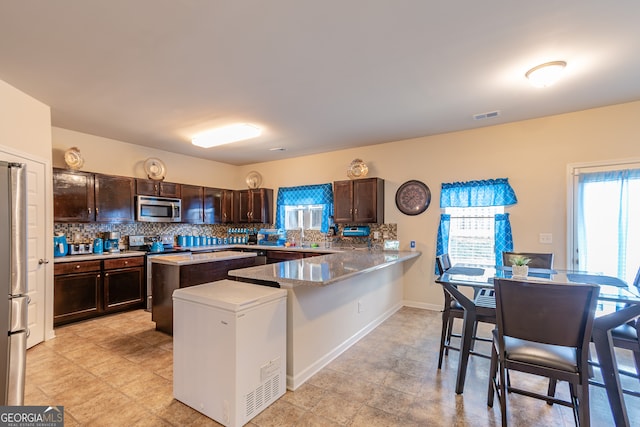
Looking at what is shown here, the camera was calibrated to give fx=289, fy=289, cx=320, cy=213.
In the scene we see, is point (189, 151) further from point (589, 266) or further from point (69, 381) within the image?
point (589, 266)

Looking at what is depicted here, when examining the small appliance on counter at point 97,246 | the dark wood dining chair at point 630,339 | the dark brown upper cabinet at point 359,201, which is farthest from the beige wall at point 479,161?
the dark wood dining chair at point 630,339

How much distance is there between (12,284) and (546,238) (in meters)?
5.02

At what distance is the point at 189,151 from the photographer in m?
5.46

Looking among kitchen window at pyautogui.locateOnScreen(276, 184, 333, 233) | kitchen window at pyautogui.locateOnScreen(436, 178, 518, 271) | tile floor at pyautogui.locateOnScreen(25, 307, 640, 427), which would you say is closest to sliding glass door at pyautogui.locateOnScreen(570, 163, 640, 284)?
kitchen window at pyautogui.locateOnScreen(436, 178, 518, 271)

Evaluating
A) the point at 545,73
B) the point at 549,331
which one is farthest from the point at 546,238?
the point at 549,331

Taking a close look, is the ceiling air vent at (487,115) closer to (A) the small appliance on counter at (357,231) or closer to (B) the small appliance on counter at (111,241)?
(A) the small appliance on counter at (357,231)

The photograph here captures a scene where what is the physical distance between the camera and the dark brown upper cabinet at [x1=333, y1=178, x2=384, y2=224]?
4754mm

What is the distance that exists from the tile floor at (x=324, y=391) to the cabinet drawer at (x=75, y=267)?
0.85m

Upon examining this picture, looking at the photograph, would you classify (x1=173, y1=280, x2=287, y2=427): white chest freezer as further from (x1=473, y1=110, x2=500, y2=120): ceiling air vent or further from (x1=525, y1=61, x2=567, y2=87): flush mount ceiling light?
(x1=473, y1=110, x2=500, y2=120): ceiling air vent

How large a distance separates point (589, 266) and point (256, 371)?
3962 millimetres

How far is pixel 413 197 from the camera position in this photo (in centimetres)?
465

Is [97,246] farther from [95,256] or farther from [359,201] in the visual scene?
[359,201]

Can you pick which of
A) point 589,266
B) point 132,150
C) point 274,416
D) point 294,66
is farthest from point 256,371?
point 132,150

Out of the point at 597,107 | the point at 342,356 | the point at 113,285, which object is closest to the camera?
the point at 342,356
